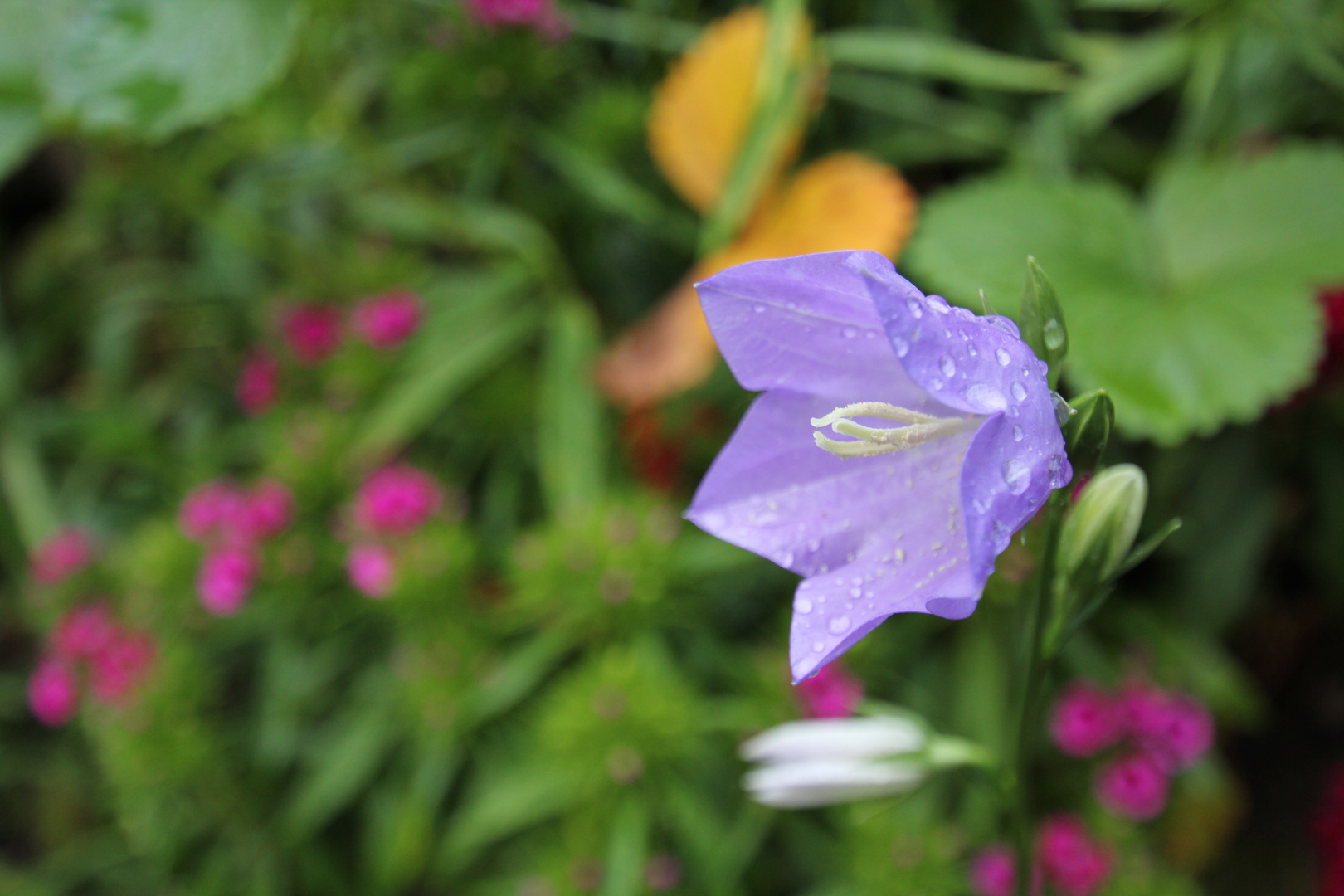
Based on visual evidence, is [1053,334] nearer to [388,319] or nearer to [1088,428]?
[1088,428]

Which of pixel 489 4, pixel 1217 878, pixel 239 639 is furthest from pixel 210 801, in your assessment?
pixel 1217 878

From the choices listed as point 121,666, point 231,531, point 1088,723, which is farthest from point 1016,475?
point 121,666

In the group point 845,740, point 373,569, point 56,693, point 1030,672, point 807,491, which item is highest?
point 807,491

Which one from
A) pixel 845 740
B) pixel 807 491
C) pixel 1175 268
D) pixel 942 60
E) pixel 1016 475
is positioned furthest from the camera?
pixel 942 60

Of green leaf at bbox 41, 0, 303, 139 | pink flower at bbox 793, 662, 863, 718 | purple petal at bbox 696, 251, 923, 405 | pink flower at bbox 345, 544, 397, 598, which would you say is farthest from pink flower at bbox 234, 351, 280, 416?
purple petal at bbox 696, 251, 923, 405

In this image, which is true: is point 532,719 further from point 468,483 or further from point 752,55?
point 752,55
